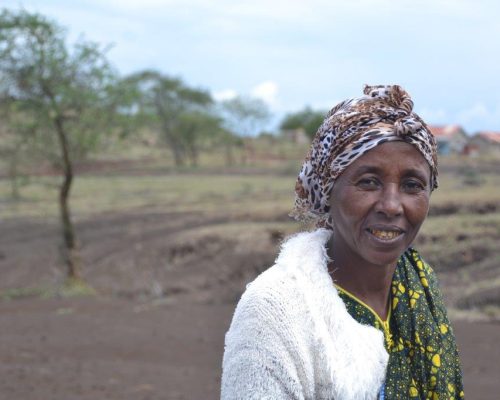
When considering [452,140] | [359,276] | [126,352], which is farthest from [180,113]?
[359,276]

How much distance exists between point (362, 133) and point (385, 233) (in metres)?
0.24

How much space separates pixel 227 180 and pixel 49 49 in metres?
20.2

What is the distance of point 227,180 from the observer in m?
34.0

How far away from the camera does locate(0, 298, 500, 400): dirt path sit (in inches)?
306

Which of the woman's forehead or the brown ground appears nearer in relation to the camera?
the woman's forehead

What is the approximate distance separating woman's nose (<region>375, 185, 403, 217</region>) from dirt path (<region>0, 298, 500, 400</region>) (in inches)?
214

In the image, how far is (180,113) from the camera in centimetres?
5319

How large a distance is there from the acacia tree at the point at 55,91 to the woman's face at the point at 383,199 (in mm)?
12698

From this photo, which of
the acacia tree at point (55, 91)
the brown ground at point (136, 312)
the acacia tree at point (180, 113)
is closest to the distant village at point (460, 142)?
the acacia tree at point (180, 113)

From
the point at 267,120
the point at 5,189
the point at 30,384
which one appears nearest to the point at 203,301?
the point at 30,384

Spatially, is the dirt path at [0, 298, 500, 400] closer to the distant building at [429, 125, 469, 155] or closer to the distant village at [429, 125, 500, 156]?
the distant village at [429, 125, 500, 156]

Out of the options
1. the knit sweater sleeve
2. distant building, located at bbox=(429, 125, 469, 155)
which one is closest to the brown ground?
the knit sweater sleeve

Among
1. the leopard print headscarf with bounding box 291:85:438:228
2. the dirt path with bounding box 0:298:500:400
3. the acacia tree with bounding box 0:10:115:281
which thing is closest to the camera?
the leopard print headscarf with bounding box 291:85:438:228

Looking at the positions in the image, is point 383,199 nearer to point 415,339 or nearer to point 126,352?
point 415,339
